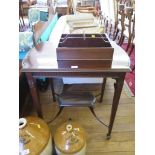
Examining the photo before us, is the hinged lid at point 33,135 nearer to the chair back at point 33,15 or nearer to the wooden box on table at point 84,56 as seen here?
the wooden box on table at point 84,56

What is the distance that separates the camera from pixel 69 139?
1248mm

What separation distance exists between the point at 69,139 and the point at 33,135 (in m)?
0.24

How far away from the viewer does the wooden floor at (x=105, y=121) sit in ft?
4.90

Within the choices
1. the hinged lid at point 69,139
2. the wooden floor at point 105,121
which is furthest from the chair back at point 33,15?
the hinged lid at point 69,139

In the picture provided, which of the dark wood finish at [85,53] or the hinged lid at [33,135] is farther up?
the dark wood finish at [85,53]

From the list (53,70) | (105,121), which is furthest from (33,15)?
(105,121)

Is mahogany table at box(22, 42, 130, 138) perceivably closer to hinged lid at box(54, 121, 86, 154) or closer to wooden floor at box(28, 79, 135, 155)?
hinged lid at box(54, 121, 86, 154)

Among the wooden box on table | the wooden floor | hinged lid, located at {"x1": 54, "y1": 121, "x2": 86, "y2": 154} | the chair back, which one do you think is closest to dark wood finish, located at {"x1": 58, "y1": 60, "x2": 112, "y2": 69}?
the wooden box on table

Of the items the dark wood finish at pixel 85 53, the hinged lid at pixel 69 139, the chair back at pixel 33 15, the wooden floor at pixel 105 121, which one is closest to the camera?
the dark wood finish at pixel 85 53

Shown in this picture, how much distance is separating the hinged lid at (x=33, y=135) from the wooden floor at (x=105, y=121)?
41 centimetres

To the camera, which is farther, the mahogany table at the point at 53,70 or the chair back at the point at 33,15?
the chair back at the point at 33,15

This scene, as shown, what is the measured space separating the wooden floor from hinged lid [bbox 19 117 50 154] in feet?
1.35

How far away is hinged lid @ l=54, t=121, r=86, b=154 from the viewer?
1228 millimetres
